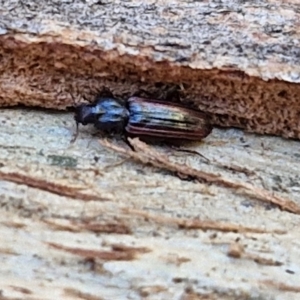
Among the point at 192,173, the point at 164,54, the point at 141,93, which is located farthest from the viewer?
the point at 141,93

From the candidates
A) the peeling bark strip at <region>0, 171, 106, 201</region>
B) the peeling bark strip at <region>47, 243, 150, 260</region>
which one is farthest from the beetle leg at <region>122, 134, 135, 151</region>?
the peeling bark strip at <region>47, 243, 150, 260</region>

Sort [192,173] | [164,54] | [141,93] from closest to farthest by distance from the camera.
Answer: [192,173] < [164,54] < [141,93]

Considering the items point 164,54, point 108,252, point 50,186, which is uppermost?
point 164,54

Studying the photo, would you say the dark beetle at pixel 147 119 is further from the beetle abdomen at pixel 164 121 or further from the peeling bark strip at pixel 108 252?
the peeling bark strip at pixel 108 252

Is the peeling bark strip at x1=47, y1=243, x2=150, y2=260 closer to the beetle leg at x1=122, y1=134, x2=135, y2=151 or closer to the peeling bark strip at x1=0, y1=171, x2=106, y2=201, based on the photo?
the peeling bark strip at x1=0, y1=171, x2=106, y2=201

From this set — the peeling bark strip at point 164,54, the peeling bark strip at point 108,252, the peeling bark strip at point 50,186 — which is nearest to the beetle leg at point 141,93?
the peeling bark strip at point 164,54

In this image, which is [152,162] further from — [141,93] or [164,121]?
[141,93]

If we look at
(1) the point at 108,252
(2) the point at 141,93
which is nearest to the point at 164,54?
(2) the point at 141,93

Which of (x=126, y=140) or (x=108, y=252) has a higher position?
(x=126, y=140)
